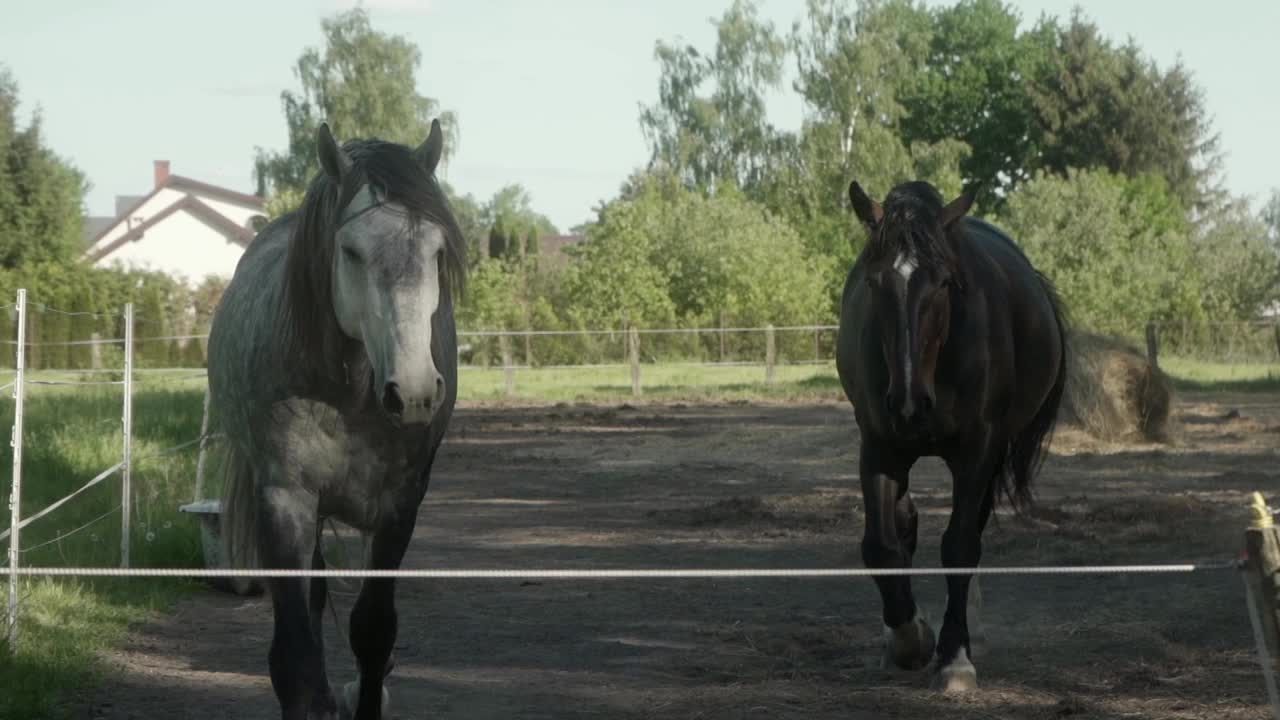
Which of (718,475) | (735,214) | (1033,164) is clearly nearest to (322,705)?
(718,475)

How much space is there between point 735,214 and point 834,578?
115ft

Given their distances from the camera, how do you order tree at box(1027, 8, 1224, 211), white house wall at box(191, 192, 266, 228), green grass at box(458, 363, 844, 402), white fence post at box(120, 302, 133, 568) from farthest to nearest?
white house wall at box(191, 192, 266, 228) → tree at box(1027, 8, 1224, 211) → green grass at box(458, 363, 844, 402) → white fence post at box(120, 302, 133, 568)

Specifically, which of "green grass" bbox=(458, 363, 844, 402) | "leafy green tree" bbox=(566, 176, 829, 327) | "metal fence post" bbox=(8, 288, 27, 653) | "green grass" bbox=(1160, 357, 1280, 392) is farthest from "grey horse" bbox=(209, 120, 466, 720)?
"leafy green tree" bbox=(566, 176, 829, 327)

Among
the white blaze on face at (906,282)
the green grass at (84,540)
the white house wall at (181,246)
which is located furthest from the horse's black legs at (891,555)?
the white house wall at (181,246)

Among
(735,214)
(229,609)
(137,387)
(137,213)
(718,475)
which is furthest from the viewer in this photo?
(137,213)

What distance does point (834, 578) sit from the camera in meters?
8.20

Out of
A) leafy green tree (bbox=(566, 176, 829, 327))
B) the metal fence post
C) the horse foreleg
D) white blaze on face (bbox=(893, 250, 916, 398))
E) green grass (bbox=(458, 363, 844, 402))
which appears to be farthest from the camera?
leafy green tree (bbox=(566, 176, 829, 327))

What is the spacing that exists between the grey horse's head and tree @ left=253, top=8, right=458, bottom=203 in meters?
47.6

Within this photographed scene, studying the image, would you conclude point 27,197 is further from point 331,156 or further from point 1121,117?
point 331,156

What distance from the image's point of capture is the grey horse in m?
3.83

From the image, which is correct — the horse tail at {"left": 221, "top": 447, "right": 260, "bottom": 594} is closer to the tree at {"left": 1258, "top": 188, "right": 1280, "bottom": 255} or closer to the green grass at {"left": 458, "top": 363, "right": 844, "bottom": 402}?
the green grass at {"left": 458, "top": 363, "right": 844, "bottom": 402}

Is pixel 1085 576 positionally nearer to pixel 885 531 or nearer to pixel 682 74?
pixel 885 531

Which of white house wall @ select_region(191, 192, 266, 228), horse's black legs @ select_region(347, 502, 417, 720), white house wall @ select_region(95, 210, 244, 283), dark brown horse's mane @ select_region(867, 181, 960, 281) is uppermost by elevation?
white house wall @ select_region(191, 192, 266, 228)

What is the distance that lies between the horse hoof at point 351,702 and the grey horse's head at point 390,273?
144cm
